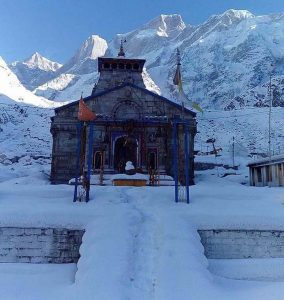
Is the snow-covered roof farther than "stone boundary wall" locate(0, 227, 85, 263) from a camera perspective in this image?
Yes

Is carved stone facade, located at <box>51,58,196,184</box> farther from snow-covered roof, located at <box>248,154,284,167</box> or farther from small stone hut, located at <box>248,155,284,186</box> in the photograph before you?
small stone hut, located at <box>248,155,284,186</box>

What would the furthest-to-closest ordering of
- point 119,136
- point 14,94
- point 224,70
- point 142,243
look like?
point 224,70
point 14,94
point 119,136
point 142,243

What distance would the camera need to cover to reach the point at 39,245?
1091cm

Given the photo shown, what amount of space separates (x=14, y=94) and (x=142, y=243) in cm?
10069

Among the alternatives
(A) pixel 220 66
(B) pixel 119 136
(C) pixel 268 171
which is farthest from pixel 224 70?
(B) pixel 119 136

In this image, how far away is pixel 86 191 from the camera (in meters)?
13.5

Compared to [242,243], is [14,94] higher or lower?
higher

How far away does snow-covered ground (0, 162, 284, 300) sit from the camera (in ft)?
27.1

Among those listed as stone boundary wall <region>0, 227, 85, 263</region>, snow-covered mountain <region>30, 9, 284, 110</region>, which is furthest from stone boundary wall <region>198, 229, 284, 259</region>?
snow-covered mountain <region>30, 9, 284, 110</region>

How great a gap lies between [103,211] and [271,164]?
16.9m

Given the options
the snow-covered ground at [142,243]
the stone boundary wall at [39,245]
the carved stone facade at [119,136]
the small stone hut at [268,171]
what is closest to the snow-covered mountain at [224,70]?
the small stone hut at [268,171]

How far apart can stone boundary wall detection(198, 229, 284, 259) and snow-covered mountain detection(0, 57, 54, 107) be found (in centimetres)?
7933

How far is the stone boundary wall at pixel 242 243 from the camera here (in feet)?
36.8

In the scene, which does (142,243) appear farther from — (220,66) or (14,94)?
(220,66)
